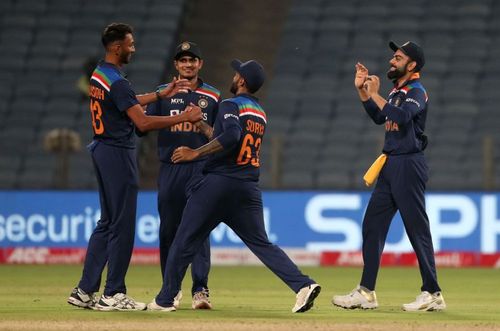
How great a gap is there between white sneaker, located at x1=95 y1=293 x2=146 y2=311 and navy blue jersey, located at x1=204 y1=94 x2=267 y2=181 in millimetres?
1284

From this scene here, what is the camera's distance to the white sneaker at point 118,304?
10617 millimetres

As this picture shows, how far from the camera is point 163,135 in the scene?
11.5 meters

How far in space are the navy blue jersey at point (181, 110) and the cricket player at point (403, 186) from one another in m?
1.41

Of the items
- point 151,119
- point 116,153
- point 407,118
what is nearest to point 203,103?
point 151,119

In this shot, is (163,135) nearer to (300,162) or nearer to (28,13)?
(300,162)

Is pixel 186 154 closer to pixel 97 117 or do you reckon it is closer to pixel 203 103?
pixel 97 117

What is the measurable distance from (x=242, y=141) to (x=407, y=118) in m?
1.52

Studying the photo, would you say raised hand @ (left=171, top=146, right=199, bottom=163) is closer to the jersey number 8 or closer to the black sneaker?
the jersey number 8

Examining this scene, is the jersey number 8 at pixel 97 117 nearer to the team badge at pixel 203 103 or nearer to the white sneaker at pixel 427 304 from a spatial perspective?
the team badge at pixel 203 103

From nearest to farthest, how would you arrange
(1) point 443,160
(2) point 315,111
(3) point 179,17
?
(1) point 443,160
(2) point 315,111
(3) point 179,17

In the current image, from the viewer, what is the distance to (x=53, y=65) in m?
26.1

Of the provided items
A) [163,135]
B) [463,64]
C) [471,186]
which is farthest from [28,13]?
[163,135]

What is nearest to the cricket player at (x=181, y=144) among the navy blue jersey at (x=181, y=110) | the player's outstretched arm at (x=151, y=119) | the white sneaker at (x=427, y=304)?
the navy blue jersey at (x=181, y=110)

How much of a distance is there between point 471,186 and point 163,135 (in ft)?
33.2
